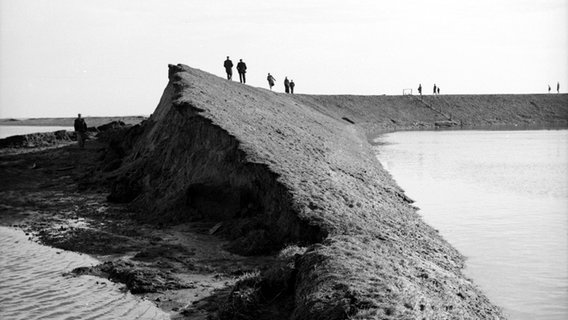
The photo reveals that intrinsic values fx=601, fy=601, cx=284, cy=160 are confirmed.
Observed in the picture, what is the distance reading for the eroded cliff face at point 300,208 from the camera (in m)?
8.20

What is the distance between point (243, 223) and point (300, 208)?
5.70ft

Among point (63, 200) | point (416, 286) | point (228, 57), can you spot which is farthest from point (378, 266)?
point (228, 57)

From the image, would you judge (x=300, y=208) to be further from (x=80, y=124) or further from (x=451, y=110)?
(x=451, y=110)

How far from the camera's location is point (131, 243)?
13.2m

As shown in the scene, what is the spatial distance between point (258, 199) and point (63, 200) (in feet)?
26.5

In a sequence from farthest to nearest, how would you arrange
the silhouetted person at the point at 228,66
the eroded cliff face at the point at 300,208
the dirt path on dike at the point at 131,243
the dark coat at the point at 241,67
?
1. the dark coat at the point at 241,67
2. the silhouetted person at the point at 228,66
3. the dirt path on dike at the point at 131,243
4. the eroded cliff face at the point at 300,208

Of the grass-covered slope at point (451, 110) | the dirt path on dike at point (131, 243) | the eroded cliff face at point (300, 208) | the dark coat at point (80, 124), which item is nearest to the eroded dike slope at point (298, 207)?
the eroded cliff face at point (300, 208)

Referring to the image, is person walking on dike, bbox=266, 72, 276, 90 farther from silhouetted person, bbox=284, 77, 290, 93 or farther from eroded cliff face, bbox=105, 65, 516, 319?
eroded cliff face, bbox=105, 65, 516, 319

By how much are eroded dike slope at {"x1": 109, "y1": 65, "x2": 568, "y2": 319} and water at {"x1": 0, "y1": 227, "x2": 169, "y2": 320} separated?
7.26 ft

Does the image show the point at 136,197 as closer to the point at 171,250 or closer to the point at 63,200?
the point at 63,200

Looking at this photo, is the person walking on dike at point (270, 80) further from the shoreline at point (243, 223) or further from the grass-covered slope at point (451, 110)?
the shoreline at point (243, 223)

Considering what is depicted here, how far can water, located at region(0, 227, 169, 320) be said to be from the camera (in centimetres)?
901

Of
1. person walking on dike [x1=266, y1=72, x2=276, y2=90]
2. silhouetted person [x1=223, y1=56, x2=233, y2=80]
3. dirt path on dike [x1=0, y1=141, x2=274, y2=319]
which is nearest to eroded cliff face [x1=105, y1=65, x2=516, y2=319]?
dirt path on dike [x1=0, y1=141, x2=274, y2=319]

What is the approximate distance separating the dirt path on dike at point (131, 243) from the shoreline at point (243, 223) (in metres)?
0.04
